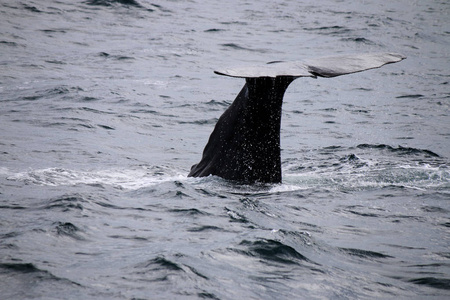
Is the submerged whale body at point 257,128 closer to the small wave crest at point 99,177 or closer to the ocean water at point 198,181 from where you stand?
the ocean water at point 198,181

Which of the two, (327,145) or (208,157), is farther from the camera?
(327,145)

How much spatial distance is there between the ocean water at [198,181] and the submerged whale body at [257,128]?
191 mm

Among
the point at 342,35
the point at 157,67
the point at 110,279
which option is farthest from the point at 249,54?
the point at 110,279

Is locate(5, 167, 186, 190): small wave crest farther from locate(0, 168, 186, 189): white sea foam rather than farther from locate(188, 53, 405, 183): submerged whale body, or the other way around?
locate(188, 53, 405, 183): submerged whale body

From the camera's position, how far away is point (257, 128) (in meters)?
7.21

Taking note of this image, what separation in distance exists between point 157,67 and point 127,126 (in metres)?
6.47

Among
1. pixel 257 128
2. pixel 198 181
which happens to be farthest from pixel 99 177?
pixel 257 128

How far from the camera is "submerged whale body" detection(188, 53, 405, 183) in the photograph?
6859 millimetres

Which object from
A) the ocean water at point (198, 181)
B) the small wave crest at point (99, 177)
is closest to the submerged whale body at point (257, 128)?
the ocean water at point (198, 181)

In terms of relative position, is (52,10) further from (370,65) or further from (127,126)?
(370,65)

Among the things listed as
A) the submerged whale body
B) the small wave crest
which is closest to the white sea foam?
the small wave crest

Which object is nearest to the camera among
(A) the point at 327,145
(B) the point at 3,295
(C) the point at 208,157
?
(B) the point at 3,295

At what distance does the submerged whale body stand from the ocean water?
0.63ft

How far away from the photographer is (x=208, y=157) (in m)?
7.77
